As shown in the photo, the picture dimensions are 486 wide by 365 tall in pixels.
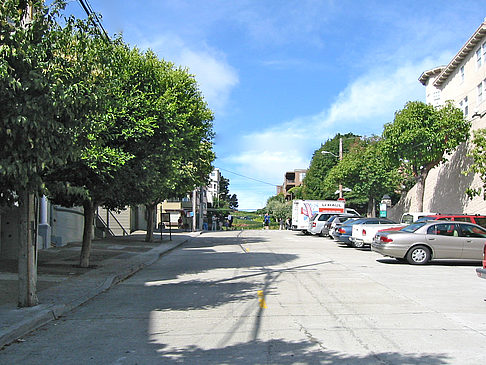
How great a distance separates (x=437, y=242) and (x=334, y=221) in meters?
13.3

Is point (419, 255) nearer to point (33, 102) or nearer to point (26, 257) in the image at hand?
point (26, 257)

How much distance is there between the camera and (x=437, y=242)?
15.1 m

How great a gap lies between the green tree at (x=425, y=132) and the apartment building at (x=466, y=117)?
1.34 m

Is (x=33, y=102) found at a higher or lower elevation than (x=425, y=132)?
lower

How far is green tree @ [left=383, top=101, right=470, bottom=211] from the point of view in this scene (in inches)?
1091

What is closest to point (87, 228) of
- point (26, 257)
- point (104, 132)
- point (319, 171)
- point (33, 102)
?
point (104, 132)

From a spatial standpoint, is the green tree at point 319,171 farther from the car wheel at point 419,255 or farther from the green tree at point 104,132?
the green tree at point 104,132

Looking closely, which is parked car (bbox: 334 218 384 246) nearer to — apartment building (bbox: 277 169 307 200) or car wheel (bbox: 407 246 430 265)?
car wheel (bbox: 407 246 430 265)

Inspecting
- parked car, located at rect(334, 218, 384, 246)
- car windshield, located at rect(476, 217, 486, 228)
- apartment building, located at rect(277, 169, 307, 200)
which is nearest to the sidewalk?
parked car, located at rect(334, 218, 384, 246)

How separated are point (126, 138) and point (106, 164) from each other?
0.97 metres

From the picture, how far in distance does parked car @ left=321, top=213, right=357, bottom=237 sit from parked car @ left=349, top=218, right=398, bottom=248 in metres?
3.95

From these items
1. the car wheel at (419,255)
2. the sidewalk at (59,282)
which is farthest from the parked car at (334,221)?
the sidewalk at (59,282)

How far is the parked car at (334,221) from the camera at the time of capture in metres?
28.0

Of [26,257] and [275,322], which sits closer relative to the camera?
[275,322]
